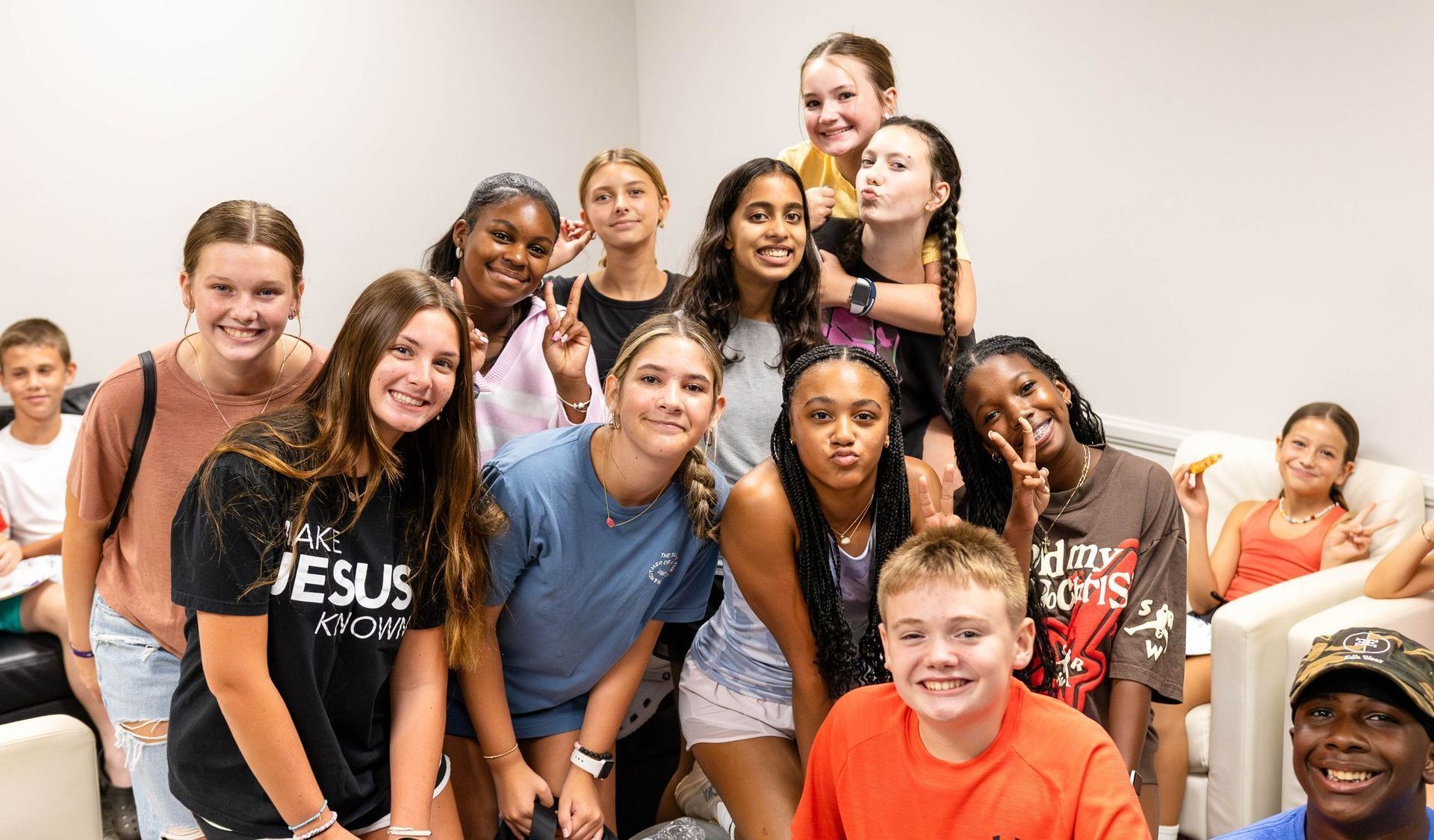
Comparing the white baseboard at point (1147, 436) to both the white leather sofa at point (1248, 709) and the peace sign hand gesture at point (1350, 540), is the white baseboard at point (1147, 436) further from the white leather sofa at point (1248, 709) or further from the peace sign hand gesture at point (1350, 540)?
the white leather sofa at point (1248, 709)

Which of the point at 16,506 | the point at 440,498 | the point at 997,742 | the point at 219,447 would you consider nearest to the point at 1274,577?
the point at 997,742

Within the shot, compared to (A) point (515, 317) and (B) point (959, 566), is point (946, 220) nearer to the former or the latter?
(A) point (515, 317)

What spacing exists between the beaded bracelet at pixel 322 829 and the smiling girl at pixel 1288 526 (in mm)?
2119

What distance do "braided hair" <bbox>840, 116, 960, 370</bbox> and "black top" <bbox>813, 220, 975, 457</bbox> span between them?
0.12ft

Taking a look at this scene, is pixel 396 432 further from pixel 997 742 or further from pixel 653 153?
pixel 653 153

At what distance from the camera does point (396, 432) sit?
1.93 metres

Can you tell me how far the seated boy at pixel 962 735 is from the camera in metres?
1.65

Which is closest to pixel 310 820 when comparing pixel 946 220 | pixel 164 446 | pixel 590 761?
pixel 590 761

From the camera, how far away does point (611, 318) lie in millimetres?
2834

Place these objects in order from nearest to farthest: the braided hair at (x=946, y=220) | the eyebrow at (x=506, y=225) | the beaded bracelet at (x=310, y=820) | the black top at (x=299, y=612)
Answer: the black top at (x=299, y=612), the beaded bracelet at (x=310, y=820), the eyebrow at (x=506, y=225), the braided hair at (x=946, y=220)

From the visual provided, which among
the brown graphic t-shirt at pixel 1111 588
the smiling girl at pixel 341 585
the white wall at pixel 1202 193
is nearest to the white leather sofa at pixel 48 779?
the smiling girl at pixel 341 585

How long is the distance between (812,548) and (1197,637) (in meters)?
1.50

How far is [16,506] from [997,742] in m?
3.18

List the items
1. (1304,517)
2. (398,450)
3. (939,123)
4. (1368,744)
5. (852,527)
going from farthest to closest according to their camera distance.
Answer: (939,123)
(1304,517)
(852,527)
(398,450)
(1368,744)
